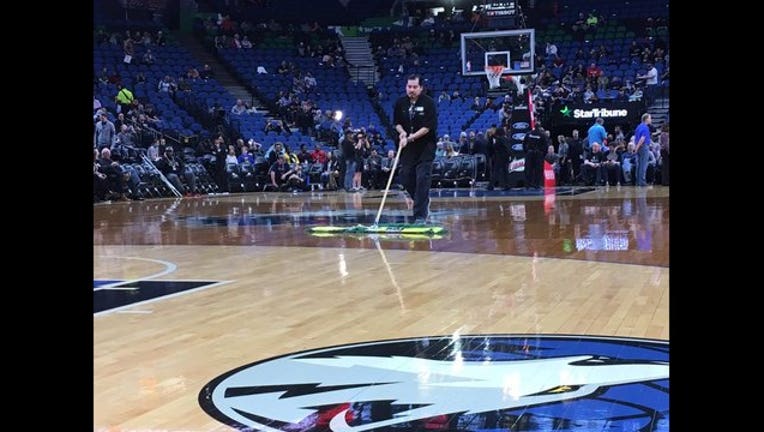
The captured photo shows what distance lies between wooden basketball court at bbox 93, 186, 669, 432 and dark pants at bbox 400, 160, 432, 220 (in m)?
0.54

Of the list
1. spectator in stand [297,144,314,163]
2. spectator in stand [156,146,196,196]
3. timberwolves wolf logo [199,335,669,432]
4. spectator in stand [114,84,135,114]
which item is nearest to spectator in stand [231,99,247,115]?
spectator in stand [297,144,314,163]

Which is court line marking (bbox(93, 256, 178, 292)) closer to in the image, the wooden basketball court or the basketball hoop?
the wooden basketball court

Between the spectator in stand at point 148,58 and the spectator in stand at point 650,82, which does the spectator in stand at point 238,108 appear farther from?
the spectator in stand at point 650,82

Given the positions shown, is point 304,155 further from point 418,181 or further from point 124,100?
point 418,181

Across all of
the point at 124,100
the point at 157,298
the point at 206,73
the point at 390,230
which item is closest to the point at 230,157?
the point at 124,100

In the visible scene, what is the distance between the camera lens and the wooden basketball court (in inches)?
132

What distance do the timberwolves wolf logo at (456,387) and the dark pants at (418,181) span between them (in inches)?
227

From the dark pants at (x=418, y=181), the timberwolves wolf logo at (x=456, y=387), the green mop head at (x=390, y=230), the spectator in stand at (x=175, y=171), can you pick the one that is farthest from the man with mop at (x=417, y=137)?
the spectator in stand at (x=175, y=171)

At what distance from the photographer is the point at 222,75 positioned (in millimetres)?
28312

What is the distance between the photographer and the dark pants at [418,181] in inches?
371

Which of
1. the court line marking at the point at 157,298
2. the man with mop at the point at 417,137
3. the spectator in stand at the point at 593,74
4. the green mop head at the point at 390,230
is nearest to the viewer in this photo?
the court line marking at the point at 157,298

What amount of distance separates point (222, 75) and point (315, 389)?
1035 inches
